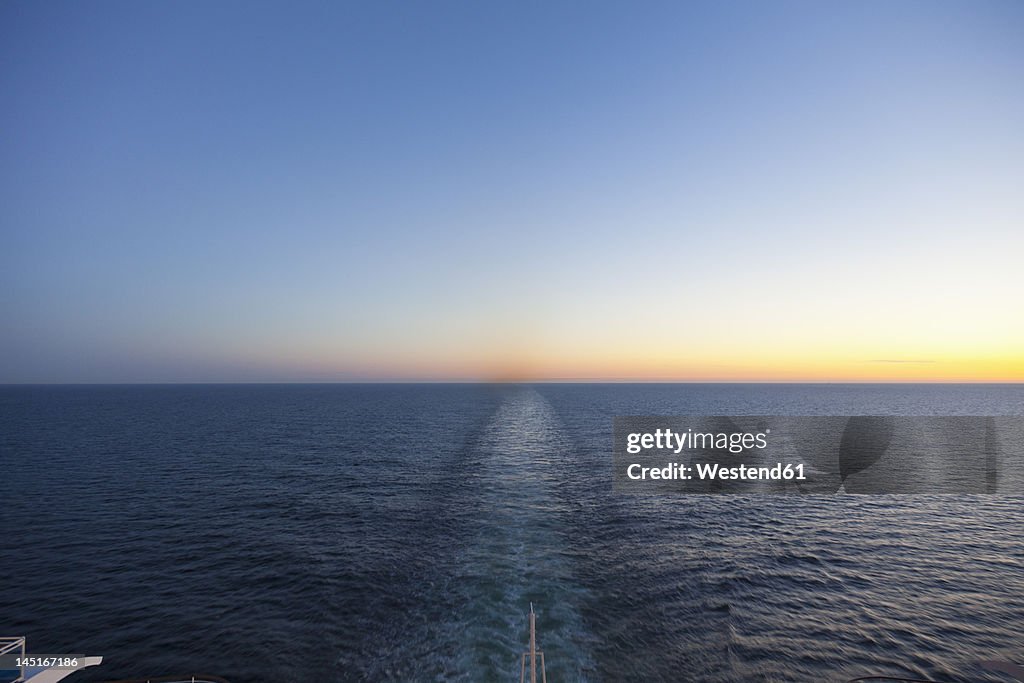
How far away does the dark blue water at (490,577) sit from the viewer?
67.6ft

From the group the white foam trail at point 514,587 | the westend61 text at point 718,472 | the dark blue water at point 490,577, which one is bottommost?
the westend61 text at point 718,472

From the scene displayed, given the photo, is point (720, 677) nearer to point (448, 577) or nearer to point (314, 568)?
point (448, 577)

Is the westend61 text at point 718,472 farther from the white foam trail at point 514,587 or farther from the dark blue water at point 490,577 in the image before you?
the white foam trail at point 514,587

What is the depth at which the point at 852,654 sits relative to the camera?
21234 millimetres

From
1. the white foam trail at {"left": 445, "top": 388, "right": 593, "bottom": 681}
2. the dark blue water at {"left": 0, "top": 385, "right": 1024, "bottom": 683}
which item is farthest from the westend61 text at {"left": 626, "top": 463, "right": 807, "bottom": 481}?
the white foam trail at {"left": 445, "top": 388, "right": 593, "bottom": 681}

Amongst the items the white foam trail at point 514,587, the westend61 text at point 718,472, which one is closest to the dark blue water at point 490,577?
the white foam trail at point 514,587

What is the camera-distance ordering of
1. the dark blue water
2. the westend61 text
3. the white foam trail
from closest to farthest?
the white foam trail, the dark blue water, the westend61 text

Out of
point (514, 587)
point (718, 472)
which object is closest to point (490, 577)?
point (514, 587)

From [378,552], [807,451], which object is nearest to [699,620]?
[378,552]

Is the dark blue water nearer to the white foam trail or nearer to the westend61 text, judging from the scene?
the white foam trail

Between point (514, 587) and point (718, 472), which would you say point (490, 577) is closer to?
point (514, 587)

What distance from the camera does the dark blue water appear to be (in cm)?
2059

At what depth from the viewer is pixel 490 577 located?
88.2 feet

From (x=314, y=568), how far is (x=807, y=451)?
76891 mm
